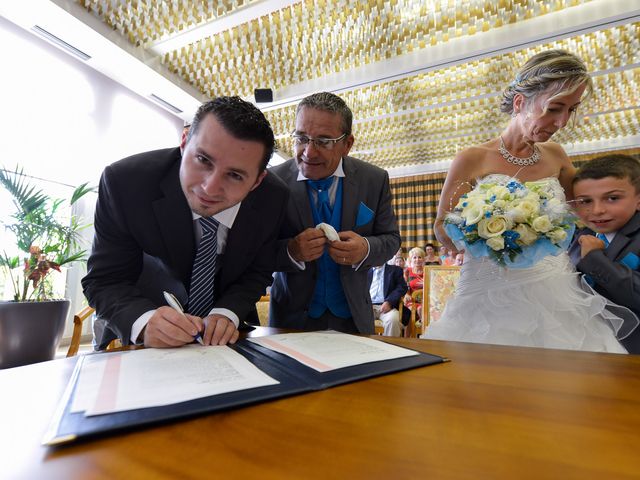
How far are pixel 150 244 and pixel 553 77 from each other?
1736mm

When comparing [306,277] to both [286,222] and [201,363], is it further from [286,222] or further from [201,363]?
[201,363]

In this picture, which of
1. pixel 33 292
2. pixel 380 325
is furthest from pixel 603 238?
pixel 33 292

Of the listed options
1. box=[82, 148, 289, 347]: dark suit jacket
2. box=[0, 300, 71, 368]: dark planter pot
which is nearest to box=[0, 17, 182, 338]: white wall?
box=[0, 300, 71, 368]: dark planter pot

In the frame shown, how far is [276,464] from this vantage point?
1.24 ft

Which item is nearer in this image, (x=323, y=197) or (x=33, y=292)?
(x=323, y=197)

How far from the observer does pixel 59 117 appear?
473cm

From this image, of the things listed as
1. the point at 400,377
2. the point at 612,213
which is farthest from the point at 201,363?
the point at 612,213

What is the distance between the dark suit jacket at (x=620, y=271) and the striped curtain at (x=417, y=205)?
8.01 m

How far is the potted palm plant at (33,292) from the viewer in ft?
9.87

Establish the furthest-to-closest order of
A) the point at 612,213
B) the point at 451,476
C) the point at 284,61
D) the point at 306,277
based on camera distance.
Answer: the point at 284,61 → the point at 306,277 → the point at 612,213 → the point at 451,476

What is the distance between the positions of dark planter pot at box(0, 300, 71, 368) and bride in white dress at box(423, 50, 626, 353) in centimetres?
306

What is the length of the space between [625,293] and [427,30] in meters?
3.85

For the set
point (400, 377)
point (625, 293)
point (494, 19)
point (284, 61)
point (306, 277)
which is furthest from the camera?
point (284, 61)

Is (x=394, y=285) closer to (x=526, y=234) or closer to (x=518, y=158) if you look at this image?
(x=518, y=158)
